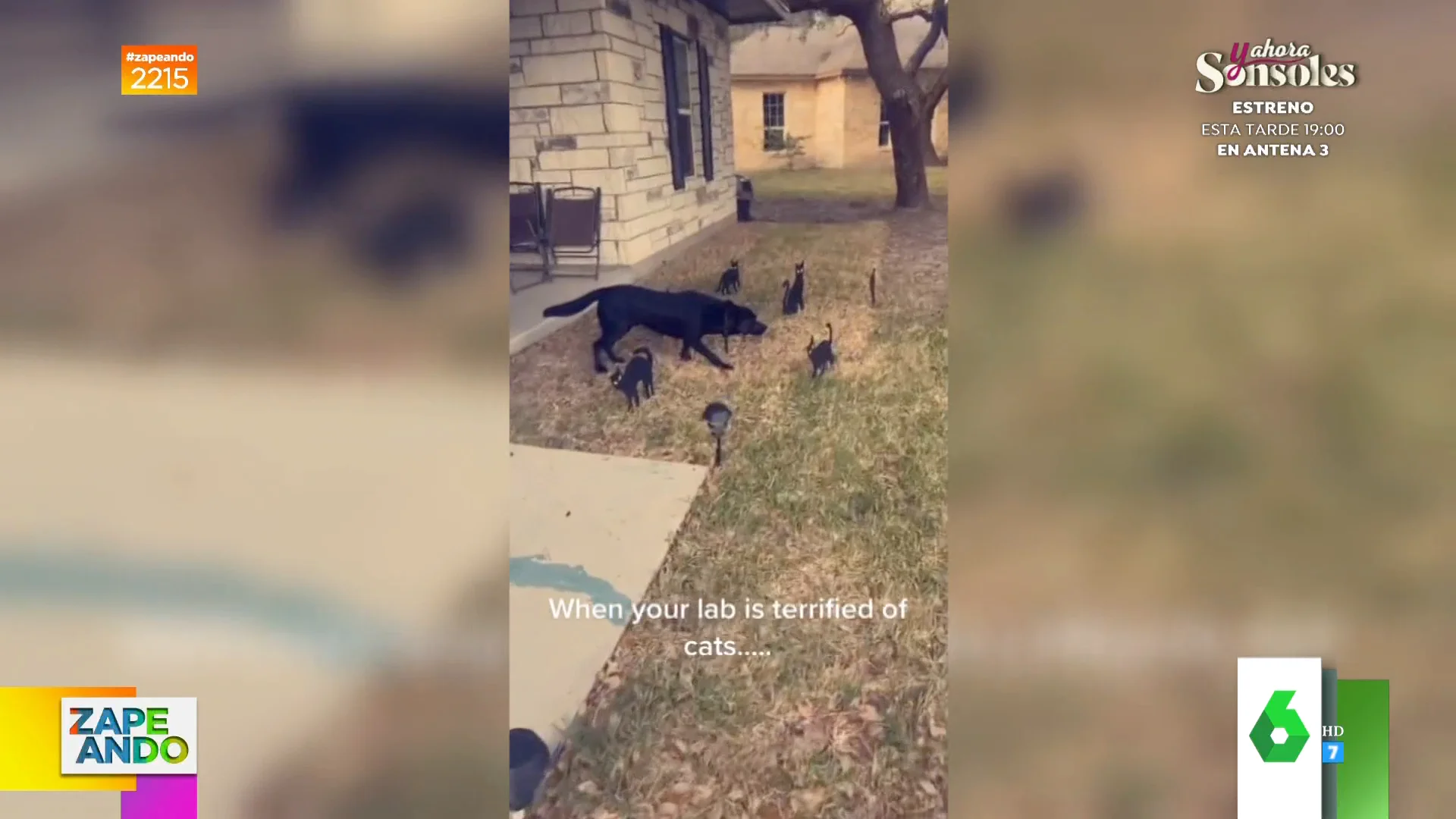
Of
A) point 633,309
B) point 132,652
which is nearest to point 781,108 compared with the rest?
point 633,309

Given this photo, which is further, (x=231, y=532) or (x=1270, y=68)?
(x=231, y=532)

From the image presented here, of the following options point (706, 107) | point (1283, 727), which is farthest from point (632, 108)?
point (1283, 727)

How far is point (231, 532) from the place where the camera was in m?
2.69

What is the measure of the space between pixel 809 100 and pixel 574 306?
764mm

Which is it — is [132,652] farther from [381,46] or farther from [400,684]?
[381,46]

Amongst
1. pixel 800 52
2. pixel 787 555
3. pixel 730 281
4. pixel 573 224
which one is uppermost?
pixel 800 52

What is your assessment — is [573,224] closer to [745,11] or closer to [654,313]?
[654,313]

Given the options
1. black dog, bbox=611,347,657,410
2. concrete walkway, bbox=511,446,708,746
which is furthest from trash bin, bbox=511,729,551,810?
black dog, bbox=611,347,657,410

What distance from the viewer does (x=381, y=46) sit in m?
2.59

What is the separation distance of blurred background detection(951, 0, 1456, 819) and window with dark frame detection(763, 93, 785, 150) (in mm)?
438

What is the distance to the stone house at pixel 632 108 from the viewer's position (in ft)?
8.47

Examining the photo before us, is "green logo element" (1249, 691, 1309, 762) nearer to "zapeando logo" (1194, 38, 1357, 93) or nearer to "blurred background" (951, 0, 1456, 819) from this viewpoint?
"blurred background" (951, 0, 1456, 819)

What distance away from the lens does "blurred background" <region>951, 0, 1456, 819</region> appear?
2.59 meters

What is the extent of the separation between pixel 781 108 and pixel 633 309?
616mm
